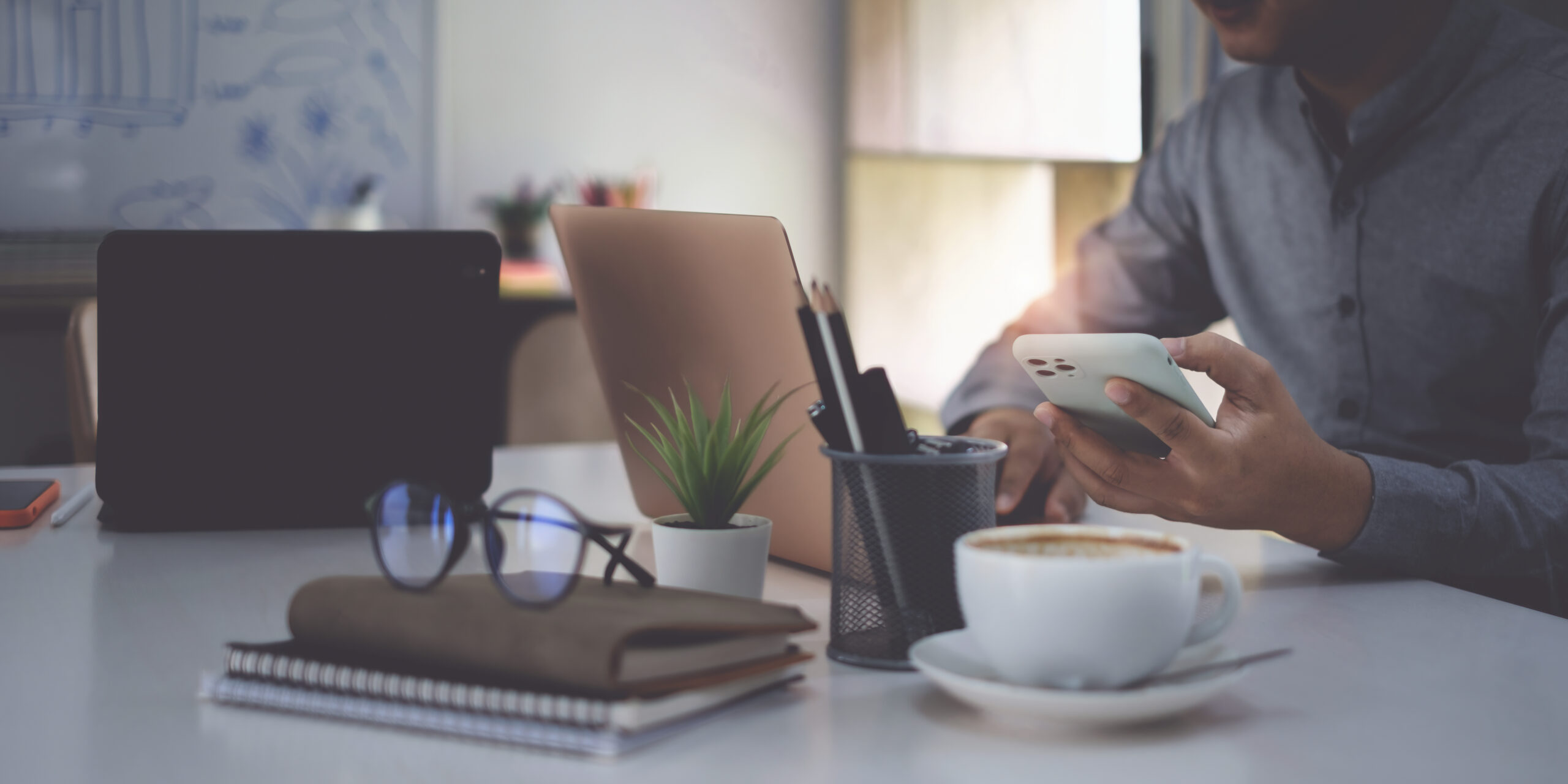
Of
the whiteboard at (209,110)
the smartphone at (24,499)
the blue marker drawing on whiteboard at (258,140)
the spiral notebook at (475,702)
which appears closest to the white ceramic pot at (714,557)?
Answer: the spiral notebook at (475,702)

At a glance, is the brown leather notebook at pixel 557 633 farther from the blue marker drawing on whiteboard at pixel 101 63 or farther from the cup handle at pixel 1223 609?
the blue marker drawing on whiteboard at pixel 101 63

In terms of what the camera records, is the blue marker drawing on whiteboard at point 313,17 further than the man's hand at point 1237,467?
Yes

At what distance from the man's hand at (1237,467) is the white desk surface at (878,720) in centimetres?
5

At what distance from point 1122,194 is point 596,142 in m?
1.91

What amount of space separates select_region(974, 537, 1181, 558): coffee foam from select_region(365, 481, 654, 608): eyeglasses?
0.16 metres

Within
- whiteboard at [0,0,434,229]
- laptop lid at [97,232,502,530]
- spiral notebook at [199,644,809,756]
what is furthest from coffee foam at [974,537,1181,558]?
whiteboard at [0,0,434,229]

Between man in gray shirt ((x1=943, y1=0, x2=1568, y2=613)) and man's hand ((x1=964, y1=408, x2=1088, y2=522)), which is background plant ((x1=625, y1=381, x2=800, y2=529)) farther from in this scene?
man's hand ((x1=964, y1=408, x2=1088, y2=522))

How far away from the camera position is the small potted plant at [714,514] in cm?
61

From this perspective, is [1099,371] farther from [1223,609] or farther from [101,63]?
[101,63]

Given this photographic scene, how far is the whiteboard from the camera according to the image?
321cm

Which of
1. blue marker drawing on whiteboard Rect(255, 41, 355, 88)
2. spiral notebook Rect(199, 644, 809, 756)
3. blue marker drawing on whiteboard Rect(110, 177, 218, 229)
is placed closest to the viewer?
spiral notebook Rect(199, 644, 809, 756)

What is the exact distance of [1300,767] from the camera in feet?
1.41

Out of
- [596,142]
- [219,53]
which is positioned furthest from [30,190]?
[596,142]

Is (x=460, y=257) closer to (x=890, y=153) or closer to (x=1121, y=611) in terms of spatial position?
(x=1121, y=611)
